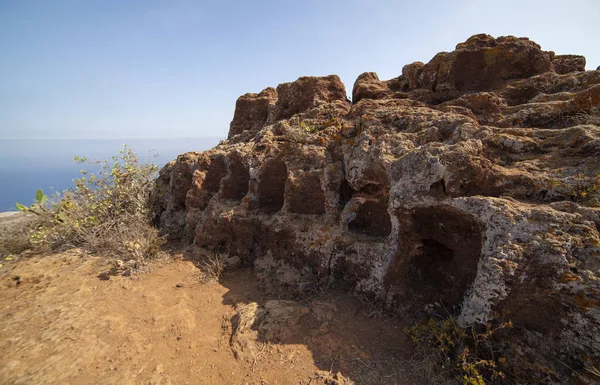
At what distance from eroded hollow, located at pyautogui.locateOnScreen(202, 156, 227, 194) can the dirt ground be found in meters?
2.59

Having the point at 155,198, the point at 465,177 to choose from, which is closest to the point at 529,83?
the point at 465,177

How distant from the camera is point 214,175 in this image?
705 centimetres

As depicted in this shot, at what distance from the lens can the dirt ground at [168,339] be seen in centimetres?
314

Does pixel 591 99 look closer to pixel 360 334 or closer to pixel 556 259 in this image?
pixel 556 259

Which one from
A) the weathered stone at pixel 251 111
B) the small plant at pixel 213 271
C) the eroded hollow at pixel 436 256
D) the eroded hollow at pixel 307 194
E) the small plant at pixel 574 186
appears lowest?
the small plant at pixel 213 271

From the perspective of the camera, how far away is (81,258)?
19.9 ft

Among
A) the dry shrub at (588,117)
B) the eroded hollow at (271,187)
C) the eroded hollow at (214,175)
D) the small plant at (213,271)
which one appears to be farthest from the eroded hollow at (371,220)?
the eroded hollow at (214,175)

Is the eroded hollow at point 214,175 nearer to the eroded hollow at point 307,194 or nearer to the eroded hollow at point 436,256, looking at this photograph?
the eroded hollow at point 307,194

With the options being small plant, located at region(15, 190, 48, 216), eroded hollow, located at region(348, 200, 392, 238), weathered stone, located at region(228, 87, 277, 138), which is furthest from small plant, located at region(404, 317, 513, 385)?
small plant, located at region(15, 190, 48, 216)

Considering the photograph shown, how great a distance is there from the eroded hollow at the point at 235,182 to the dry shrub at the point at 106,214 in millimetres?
1943

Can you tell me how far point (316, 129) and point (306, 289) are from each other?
3284 mm

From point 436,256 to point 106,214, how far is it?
7.94 meters

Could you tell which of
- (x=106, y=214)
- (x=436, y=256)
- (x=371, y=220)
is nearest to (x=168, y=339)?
(x=371, y=220)

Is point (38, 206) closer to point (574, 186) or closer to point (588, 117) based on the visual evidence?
point (574, 186)
